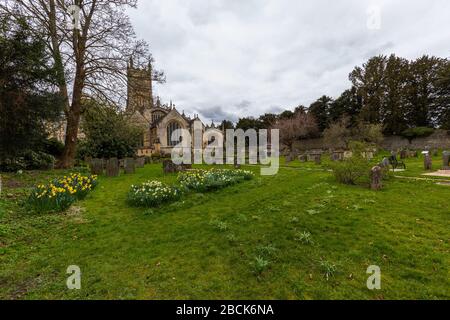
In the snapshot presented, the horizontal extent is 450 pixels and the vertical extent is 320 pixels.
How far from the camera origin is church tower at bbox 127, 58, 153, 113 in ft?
46.7

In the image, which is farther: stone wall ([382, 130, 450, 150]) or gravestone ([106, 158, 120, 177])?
stone wall ([382, 130, 450, 150])

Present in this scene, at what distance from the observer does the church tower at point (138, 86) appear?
46.7ft

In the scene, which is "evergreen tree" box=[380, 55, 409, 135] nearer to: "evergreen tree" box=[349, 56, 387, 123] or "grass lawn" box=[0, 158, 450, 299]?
"evergreen tree" box=[349, 56, 387, 123]

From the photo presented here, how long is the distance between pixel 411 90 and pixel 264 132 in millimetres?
25565

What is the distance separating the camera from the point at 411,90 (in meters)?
37.2

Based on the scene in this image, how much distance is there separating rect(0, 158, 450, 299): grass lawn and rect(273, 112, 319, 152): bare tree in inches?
1420

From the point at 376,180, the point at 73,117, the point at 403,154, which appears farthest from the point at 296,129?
the point at 73,117

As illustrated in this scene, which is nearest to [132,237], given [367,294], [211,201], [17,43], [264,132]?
[211,201]

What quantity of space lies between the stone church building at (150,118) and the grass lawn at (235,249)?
382 inches

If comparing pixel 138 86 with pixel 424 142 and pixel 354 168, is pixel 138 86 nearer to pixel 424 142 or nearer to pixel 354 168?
pixel 354 168

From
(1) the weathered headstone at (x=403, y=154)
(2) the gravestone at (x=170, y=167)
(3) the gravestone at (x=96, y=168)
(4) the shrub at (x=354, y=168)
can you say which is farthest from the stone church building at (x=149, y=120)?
(1) the weathered headstone at (x=403, y=154)

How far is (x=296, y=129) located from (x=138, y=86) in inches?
1343
